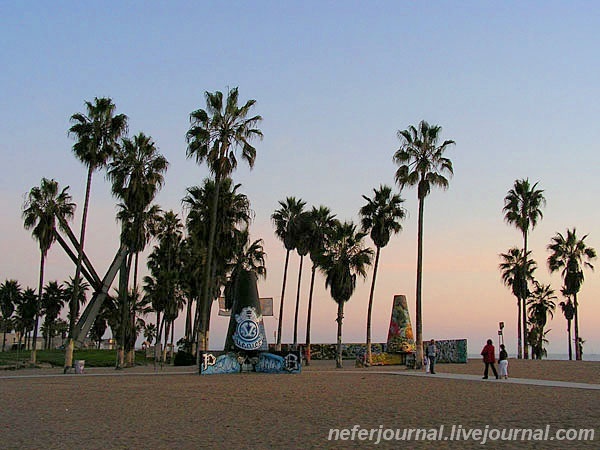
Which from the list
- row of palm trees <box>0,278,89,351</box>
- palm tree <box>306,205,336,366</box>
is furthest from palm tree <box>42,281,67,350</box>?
palm tree <box>306,205,336,366</box>

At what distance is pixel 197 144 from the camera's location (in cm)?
4197

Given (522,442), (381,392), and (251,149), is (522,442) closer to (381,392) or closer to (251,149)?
(381,392)

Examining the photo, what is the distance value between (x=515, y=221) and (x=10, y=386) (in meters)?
46.7

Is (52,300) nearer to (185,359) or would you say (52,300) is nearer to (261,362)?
(185,359)

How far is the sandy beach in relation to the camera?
12188mm

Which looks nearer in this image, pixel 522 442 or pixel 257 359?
pixel 522 442

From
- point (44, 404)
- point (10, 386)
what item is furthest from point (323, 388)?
point (10, 386)

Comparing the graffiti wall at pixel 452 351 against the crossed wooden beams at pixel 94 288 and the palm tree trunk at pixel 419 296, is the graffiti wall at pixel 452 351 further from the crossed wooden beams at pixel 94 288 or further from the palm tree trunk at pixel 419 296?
the crossed wooden beams at pixel 94 288

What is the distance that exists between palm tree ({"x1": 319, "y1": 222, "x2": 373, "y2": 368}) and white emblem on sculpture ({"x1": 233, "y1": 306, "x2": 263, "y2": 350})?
16157 millimetres

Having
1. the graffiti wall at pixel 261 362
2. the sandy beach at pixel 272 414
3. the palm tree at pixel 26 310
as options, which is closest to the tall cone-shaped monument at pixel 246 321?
the graffiti wall at pixel 261 362

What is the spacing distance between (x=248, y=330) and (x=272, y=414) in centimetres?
2260

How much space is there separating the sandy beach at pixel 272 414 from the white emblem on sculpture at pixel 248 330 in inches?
508

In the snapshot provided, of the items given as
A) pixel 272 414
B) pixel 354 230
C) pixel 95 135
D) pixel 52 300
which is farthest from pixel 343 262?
pixel 52 300

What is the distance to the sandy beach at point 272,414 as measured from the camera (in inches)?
480
